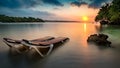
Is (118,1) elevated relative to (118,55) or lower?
elevated

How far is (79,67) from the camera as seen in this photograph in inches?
391

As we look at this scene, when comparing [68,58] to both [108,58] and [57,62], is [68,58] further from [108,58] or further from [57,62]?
[108,58]

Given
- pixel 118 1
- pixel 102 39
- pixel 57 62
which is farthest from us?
pixel 118 1

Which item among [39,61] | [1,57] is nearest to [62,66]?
[39,61]

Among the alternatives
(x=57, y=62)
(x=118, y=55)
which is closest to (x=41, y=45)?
(x=57, y=62)

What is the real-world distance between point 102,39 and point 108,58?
5784mm

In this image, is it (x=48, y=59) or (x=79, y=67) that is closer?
(x=79, y=67)

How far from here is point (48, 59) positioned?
11.5 metres

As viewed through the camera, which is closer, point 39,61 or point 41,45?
point 39,61

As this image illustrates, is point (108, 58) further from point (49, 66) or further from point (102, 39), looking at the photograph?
point (102, 39)

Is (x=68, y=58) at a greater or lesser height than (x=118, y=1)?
lesser

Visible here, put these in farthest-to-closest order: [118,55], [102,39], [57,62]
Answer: [102,39] < [118,55] < [57,62]

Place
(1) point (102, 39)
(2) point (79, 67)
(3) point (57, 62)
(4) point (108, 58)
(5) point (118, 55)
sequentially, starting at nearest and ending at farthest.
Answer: (2) point (79, 67) < (3) point (57, 62) < (4) point (108, 58) < (5) point (118, 55) < (1) point (102, 39)

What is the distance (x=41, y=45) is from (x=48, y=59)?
3.95ft
